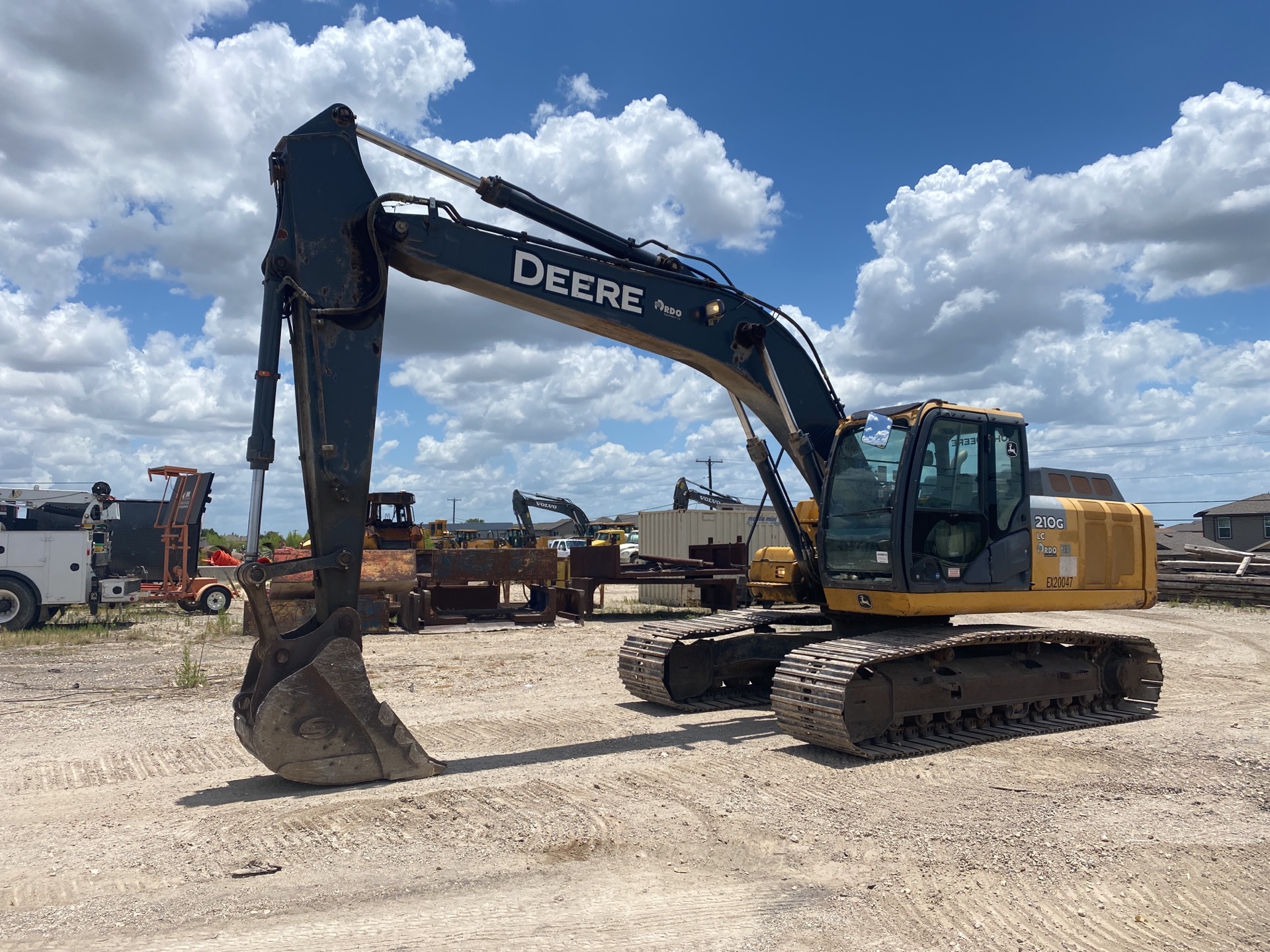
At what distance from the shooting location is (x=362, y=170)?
279 inches

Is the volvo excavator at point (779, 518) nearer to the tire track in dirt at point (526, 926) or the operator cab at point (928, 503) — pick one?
the operator cab at point (928, 503)

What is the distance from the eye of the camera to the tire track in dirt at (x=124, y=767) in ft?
22.4

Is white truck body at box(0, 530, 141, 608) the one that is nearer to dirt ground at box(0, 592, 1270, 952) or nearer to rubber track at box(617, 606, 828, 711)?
dirt ground at box(0, 592, 1270, 952)

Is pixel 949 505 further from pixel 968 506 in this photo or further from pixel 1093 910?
pixel 1093 910

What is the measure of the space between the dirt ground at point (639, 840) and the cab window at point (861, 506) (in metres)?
1.62

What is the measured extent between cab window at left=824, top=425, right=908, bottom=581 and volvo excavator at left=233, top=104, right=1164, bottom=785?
0.06 ft

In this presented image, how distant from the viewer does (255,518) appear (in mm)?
6559

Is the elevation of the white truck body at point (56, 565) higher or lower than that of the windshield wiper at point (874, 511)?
lower

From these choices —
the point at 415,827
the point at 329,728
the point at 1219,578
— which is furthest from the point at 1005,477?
the point at 1219,578

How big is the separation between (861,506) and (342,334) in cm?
463

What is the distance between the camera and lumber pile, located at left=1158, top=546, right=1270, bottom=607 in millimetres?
22406

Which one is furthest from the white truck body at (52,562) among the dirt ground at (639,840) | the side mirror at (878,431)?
the side mirror at (878,431)

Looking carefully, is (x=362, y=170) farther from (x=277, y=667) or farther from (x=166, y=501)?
(x=166, y=501)

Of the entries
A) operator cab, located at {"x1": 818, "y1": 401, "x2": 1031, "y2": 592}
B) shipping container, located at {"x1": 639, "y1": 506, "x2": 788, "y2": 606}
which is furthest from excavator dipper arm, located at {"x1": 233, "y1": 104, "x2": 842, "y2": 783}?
shipping container, located at {"x1": 639, "y1": 506, "x2": 788, "y2": 606}
